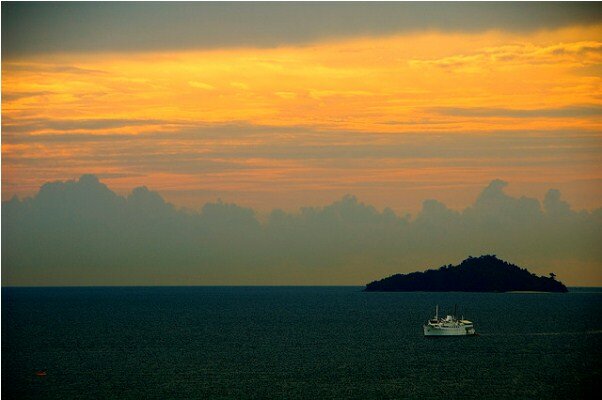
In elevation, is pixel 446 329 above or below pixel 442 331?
above

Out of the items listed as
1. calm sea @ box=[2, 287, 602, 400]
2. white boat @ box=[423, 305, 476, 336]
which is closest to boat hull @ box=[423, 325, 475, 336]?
white boat @ box=[423, 305, 476, 336]

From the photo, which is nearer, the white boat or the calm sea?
the calm sea

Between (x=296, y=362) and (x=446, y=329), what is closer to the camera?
(x=296, y=362)

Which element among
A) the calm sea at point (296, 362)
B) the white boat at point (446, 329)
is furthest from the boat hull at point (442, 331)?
the calm sea at point (296, 362)

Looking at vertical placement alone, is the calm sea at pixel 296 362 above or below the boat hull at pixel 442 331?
below

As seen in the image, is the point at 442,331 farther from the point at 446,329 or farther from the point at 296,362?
the point at 296,362

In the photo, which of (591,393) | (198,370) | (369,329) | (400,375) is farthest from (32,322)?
(591,393)

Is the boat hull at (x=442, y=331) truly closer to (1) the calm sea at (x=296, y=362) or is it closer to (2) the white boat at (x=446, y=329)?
(2) the white boat at (x=446, y=329)

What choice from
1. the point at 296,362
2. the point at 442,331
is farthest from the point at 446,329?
the point at 296,362

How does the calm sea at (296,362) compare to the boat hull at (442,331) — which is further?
the boat hull at (442,331)

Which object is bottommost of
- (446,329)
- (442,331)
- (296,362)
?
(296,362)

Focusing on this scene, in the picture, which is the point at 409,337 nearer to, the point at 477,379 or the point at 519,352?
the point at 519,352

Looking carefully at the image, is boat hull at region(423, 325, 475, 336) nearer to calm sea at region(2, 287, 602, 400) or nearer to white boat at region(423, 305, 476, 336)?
white boat at region(423, 305, 476, 336)

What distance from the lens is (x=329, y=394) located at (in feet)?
259
